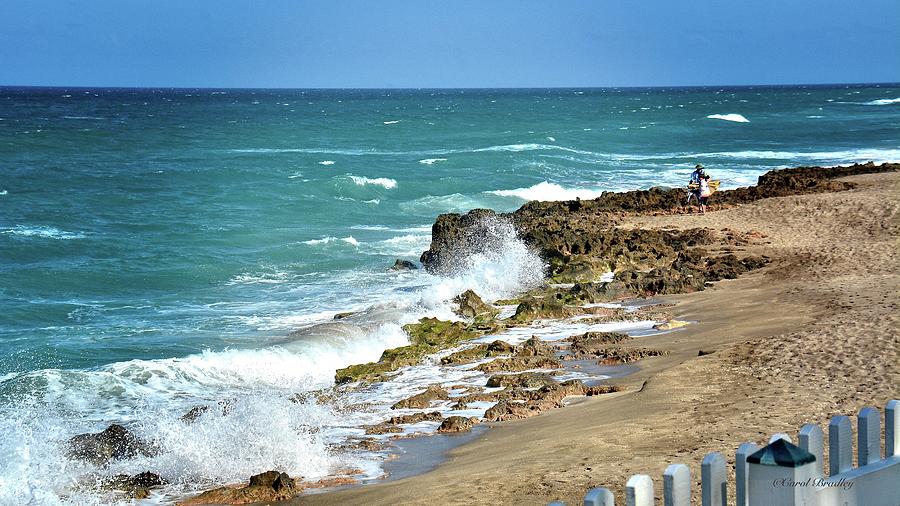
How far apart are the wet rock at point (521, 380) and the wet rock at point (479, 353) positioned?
147 centimetres

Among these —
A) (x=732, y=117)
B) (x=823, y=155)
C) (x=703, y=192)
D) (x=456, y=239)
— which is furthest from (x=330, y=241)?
(x=732, y=117)

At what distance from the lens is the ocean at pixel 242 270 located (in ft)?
33.7

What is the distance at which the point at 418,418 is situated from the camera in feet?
35.4

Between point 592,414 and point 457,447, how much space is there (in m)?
1.26

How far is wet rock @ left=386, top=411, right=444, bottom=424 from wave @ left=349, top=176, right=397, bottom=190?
105 ft

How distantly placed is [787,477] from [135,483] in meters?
7.13

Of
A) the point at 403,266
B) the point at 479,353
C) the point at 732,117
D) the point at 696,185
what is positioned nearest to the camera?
the point at 479,353

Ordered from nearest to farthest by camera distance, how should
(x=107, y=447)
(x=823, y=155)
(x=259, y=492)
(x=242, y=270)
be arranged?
1. (x=259, y=492)
2. (x=107, y=447)
3. (x=242, y=270)
4. (x=823, y=155)

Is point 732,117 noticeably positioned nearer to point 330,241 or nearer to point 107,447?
point 330,241

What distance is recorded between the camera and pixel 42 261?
26688 mm

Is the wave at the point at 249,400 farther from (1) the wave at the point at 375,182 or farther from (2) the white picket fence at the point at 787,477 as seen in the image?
(1) the wave at the point at 375,182

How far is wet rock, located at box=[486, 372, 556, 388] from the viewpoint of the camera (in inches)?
455

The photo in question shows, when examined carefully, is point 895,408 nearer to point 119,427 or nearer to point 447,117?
point 119,427

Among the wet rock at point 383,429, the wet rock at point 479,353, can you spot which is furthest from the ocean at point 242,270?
the wet rock at point 479,353
